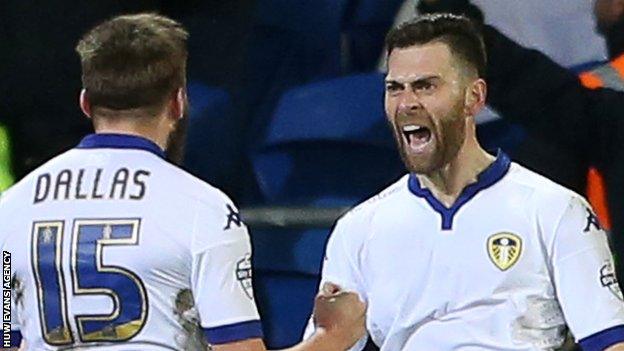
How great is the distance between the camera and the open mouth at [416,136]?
289cm

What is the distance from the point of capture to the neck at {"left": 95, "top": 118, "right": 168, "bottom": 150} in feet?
7.79

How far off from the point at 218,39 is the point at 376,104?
1.77 feet

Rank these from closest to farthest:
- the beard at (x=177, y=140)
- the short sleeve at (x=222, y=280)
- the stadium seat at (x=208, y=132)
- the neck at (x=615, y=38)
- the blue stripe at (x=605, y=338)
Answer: the short sleeve at (x=222, y=280)
the beard at (x=177, y=140)
the blue stripe at (x=605, y=338)
the neck at (x=615, y=38)
the stadium seat at (x=208, y=132)

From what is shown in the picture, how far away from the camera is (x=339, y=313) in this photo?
286cm

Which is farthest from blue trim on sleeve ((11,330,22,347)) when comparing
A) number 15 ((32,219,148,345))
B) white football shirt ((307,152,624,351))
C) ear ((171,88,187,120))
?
white football shirt ((307,152,624,351))

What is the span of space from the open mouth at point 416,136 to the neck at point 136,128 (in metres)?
0.67

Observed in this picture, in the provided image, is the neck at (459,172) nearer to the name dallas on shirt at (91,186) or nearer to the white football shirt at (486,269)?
the white football shirt at (486,269)

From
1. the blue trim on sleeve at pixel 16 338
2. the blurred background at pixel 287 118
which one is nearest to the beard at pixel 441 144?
the blue trim on sleeve at pixel 16 338

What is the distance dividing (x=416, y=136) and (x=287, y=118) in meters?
1.39

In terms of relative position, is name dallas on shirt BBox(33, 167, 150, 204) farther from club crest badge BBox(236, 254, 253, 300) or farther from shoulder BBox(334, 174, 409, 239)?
shoulder BBox(334, 174, 409, 239)

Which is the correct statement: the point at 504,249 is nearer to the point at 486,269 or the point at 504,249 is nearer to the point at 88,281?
the point at 486,269

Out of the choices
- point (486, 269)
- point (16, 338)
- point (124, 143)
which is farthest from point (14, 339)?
point (486, 269)

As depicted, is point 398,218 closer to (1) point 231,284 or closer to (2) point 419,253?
(2) point 419,253

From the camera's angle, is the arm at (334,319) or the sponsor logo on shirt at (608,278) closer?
the sponsor logo on shirt at (608,278)
